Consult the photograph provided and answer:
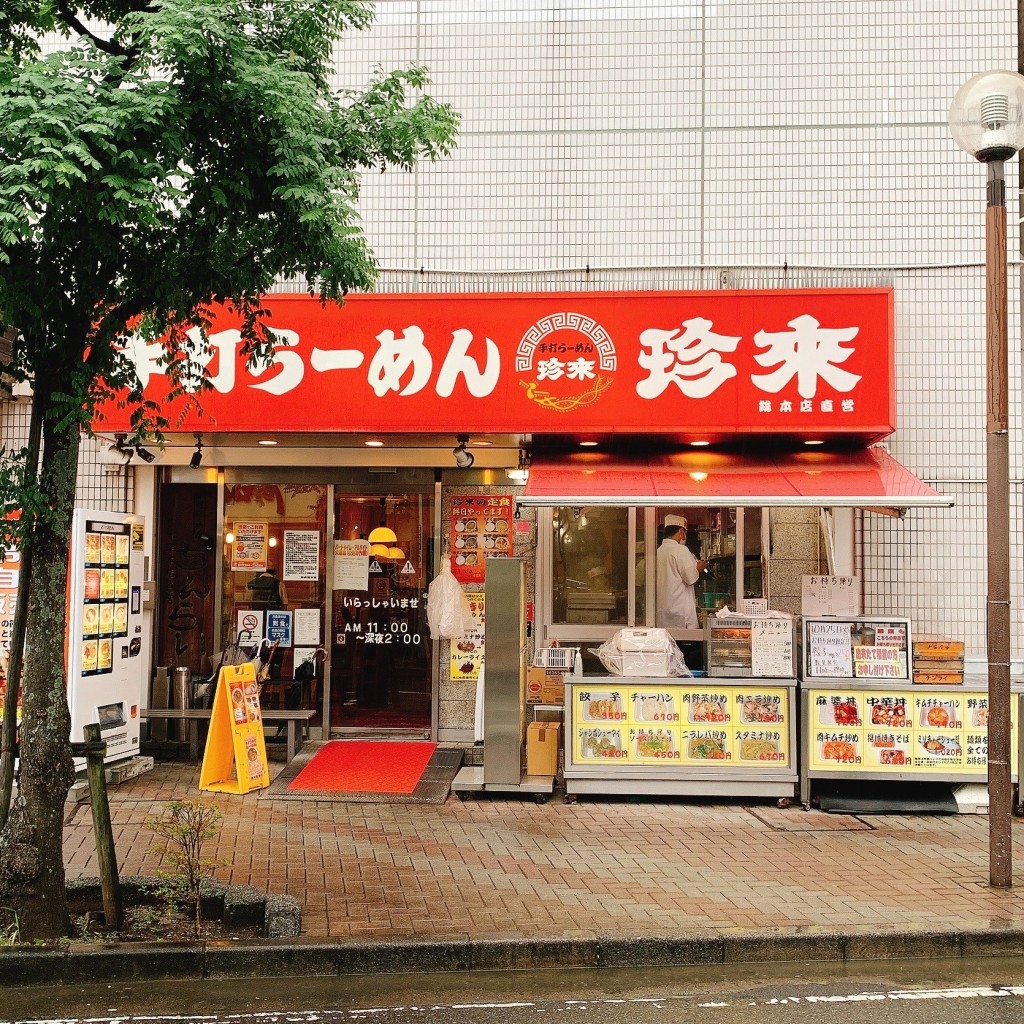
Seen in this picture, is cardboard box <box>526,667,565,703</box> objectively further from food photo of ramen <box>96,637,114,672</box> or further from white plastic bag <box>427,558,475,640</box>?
food photo of ramen <box>96,637,114,672</box>

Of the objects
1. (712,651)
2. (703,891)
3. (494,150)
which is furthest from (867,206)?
(703,891)

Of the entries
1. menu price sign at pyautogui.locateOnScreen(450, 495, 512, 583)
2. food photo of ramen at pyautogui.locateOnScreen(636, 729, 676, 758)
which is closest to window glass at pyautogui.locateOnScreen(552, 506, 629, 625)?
menu price sign at pyautogui.locateOnScreen(450, 495, 512, 583)

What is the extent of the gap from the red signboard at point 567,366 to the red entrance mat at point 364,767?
3522 millimetres

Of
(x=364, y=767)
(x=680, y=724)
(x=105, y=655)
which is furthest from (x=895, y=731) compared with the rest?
(x=105, y=655)

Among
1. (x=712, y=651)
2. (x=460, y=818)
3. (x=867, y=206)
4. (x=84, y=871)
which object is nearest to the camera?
(x=84, y=871)

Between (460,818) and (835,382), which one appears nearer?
(460,818)

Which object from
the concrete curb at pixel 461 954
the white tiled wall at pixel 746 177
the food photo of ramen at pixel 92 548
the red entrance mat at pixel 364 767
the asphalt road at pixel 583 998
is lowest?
the asphalt road at pixel 583 998

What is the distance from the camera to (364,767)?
10.0m

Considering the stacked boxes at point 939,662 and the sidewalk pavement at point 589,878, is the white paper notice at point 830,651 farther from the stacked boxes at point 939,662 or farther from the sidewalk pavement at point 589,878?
the sidewalk pavement at point 589,878

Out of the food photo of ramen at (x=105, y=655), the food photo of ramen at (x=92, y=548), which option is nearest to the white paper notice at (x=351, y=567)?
the food photo of ramen at (x=105, y=655)

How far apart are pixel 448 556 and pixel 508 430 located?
6.95 ft

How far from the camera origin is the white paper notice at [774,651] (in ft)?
30.1

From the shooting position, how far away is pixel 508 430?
378 inches

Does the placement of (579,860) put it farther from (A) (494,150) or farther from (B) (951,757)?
(A) (494,150)
